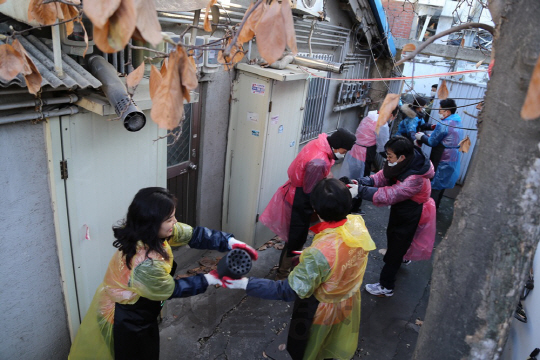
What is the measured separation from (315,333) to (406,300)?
2.39 meters

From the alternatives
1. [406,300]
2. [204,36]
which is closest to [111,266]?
[204,36]

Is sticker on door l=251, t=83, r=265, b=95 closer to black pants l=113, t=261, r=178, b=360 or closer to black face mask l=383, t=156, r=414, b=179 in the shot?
black face mask l=383, t=156, r=414, b=179

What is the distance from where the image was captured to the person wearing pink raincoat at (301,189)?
14.1 ft

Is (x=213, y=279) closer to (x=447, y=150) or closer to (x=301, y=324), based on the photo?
(x=301, y=324)

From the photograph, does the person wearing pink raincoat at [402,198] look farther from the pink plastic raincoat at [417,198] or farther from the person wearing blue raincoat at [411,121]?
the person wearing blue raincoat at [411,121]

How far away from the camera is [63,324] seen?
3.19 meters

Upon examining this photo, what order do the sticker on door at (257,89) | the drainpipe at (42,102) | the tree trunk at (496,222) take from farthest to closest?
the sticker on door at (257,89) → the drainpipe at (42,102) → the tree trunk at (496,222)

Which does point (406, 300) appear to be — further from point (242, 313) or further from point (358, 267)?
point (358, 267)

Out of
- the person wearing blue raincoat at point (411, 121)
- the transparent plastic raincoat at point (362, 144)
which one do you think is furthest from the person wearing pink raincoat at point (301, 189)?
the person wearing blue raincoat at point (411, 121)

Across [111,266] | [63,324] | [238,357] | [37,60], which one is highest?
[37,60]

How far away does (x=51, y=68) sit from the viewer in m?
2.44

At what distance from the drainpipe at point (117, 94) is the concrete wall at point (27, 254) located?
1.75ft

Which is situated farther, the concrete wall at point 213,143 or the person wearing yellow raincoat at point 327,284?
the concrete wall at point 213,143

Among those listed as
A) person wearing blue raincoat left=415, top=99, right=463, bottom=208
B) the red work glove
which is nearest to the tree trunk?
the red work glove
